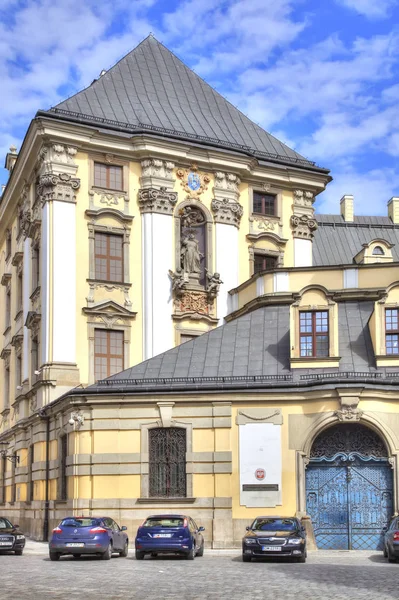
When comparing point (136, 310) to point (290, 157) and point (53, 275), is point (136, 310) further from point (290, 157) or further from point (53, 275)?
point (290, 157)

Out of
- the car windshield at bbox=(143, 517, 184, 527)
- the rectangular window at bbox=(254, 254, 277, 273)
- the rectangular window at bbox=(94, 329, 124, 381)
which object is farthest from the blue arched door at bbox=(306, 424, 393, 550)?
the rectangular window at bbox=(254, 254, 277, 273)

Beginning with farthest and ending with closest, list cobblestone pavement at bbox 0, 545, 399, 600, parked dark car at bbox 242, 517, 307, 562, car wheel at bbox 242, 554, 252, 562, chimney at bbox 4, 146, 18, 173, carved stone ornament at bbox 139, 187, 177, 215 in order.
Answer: chimney at bbox 4, 146, 18, 173 < carved stone ornament at bbox 139, 187, 177, 215 < car wheel at bbox 242, 554, 252, 562 < parked dark car at bbox 242, 517, 307, 562 < cobblestone pavement at bbox 0, 545, 399, 600

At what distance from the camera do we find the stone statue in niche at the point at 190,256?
4750 centimetres

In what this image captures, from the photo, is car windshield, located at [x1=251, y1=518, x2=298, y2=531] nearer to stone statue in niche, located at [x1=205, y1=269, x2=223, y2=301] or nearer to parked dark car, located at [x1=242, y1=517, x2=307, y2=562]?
parked dark car, located at [x1=242, y1=517, x2=307, y2=562]

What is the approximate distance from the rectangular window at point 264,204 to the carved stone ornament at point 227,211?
1.63m

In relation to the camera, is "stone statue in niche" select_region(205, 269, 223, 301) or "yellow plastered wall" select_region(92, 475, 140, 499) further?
"stone statue in niche" select_region(205, 269, 223, 301)

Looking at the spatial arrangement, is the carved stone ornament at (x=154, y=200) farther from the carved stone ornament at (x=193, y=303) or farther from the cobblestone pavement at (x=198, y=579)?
the cobblestone pavement at (x=198, y=579)

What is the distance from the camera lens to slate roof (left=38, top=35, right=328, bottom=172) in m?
48.5

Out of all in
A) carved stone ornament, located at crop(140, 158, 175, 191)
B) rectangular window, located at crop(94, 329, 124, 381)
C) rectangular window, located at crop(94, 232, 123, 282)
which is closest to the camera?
rectangular window, located at crop(94, 329, 124, 381)

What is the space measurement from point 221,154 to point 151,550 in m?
24.5

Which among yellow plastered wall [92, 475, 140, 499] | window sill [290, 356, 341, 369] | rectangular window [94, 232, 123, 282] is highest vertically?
rectangular window [94, 232, 123, 282]

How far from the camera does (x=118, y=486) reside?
119 ft

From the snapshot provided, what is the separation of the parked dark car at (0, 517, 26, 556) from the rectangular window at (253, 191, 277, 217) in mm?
22982

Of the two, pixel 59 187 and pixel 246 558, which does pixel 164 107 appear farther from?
pixel 246 558
